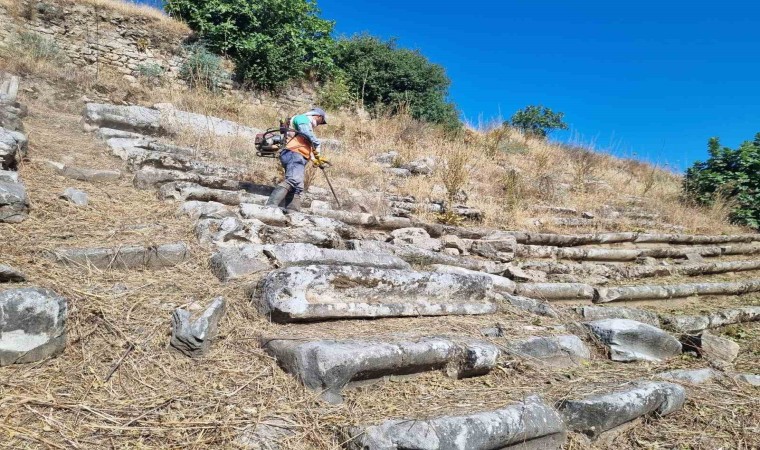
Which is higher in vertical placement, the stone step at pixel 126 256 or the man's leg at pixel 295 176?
the man's leg at pixel 295 176

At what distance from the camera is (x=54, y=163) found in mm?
5078

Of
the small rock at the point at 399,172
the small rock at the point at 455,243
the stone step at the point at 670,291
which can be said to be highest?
the small rock at the point at 399,172

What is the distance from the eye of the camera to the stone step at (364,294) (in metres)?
2.78

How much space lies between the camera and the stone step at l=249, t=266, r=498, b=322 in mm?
2781

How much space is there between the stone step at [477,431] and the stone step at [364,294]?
40.4 inches

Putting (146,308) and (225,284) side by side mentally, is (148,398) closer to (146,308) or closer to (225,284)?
(146,308)

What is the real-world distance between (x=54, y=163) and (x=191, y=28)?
10.2m

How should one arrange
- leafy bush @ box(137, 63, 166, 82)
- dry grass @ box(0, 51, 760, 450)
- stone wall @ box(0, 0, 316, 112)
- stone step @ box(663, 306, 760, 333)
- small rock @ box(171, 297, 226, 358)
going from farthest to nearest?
leafy bush @ box(137, 63, 166, 82)
stone wall @ box(0, 0, 316, 112)
stone step @ box(663, 306, 760, 333)
small rock @ box(171, 297, 226, 358)
dry grass @ box(0, 51, 760, 450)

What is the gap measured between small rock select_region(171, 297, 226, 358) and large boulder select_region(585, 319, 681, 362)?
2977 mm

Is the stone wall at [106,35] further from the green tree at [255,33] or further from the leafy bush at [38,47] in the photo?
the green tree at [255,33]

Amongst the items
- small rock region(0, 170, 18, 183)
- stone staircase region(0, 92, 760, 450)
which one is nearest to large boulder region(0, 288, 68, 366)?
stone staircase region(0, 92, 760, 450)

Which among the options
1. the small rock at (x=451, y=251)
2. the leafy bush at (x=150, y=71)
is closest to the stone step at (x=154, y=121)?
the leafy bush at (x=150, y=71)

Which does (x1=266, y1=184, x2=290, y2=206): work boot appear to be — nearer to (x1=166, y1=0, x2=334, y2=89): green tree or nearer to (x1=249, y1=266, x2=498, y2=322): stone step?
(x1=249, y1=266, x2=498, y2=322): stone step

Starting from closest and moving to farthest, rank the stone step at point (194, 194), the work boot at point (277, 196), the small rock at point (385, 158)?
the stone step at point (194, 194) → the work boot at point (277, 196) → the small rock at point (385, 158)
